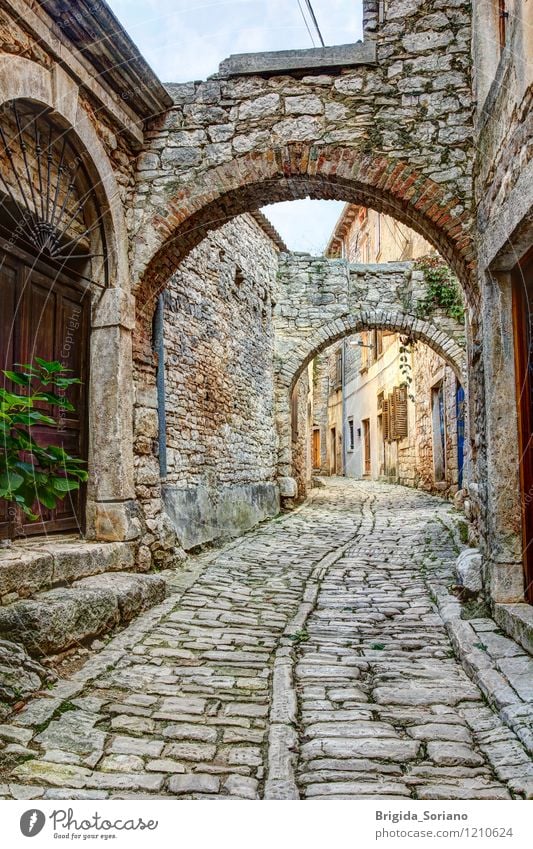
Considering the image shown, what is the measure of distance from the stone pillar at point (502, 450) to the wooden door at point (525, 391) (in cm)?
3

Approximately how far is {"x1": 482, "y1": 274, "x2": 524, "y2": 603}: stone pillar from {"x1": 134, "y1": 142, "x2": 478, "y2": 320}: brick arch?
56 cm

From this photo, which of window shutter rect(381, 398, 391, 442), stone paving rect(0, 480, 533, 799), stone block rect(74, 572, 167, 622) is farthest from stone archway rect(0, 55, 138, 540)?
window shutter rect(381, 398, 391, 442)

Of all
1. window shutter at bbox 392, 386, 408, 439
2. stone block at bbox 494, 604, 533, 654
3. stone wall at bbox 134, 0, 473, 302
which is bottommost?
stone block at bbox 494, 604, 533, 654

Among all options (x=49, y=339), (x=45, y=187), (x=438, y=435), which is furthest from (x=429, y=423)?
(x=45, y=187)

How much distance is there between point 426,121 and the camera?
5.05 m

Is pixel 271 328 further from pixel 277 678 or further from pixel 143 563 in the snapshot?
pixel 277 678

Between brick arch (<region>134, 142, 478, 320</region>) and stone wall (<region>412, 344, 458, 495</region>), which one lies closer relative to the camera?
brick arch (<region>134, 142, 478, 320</region>)

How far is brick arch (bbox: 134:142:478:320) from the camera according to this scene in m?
4.95

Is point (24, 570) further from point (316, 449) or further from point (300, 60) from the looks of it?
point (316, 449)

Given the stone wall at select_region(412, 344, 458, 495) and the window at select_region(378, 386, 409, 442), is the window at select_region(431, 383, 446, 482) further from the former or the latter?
the window at select_region(378, 386, 409, 442)

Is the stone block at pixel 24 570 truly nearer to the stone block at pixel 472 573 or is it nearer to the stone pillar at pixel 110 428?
the stone pillar at pixel 110 428

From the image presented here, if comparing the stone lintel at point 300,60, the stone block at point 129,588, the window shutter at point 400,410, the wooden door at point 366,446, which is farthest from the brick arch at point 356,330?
the wooden door at point 366,446

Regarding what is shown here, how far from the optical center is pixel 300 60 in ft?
17.2
